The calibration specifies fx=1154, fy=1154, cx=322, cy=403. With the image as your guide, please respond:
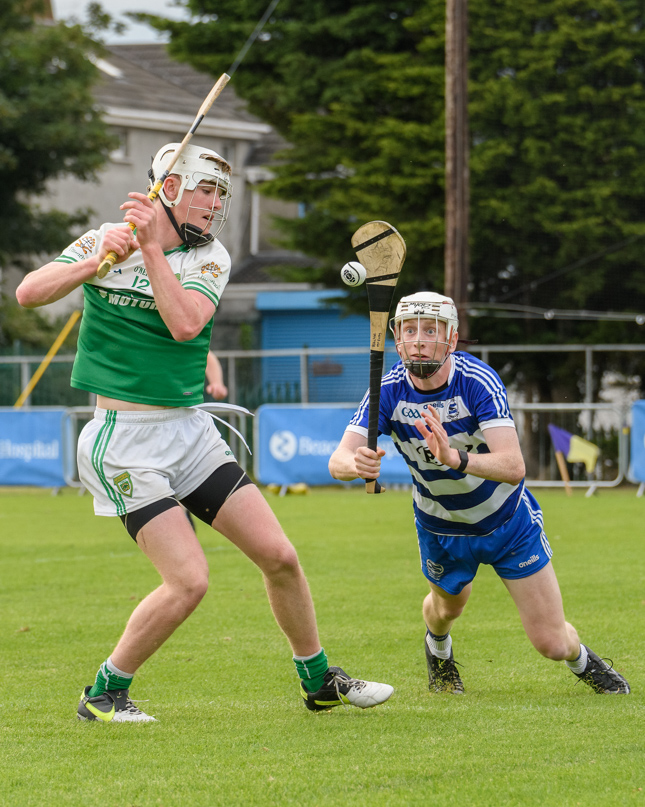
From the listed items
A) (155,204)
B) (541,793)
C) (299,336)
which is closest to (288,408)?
(155,204)

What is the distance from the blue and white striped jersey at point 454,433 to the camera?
5125 mm

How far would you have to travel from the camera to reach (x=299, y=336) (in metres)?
32.0

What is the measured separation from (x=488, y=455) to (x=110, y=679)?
1854 millimetres

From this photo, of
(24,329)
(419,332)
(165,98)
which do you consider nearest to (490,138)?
(24,329)

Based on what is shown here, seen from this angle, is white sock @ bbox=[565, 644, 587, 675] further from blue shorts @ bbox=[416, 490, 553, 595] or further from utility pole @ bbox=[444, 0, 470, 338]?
utility pole @ bbox=[444, 0, 470, 338]

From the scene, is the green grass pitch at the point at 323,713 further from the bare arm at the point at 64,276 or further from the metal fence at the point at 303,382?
the metal fence at the point at 303,382

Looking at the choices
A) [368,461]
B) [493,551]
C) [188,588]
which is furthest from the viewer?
[493,551]

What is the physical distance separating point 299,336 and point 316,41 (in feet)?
38.2

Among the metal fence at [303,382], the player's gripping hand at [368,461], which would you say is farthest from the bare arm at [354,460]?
the metal fence at [303,382]

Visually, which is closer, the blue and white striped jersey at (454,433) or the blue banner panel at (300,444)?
the blue and white striped jersey at (454,433)

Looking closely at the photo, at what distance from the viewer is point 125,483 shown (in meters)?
4.79

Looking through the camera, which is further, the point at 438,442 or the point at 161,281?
the point at 438,442

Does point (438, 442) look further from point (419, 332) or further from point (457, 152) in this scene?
point (457, 152)

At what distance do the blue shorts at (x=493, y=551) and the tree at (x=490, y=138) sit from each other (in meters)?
14.2
